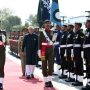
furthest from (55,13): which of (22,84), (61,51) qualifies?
(22,84)

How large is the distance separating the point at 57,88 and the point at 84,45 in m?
1.72

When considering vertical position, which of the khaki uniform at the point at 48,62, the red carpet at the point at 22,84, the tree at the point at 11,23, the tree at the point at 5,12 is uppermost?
the tree at the point at 5,12

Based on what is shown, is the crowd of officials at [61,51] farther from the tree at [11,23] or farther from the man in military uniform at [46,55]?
the tree at [11,23]

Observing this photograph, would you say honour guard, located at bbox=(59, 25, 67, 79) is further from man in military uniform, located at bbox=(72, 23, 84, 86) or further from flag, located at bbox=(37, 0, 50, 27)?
flag, located at bbox=(37, 0, 50, 27)

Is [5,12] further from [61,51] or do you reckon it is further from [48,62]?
[48,62]

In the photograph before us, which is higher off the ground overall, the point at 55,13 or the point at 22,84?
the point at 55,13

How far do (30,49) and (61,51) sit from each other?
1.58m

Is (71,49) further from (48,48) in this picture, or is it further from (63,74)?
(63,74)

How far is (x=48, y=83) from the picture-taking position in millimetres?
12016

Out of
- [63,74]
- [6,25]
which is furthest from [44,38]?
[6,25]

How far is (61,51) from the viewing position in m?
13.4

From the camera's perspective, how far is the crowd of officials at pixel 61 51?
37.6 ft

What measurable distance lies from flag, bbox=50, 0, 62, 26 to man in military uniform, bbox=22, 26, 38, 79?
16.6 ft

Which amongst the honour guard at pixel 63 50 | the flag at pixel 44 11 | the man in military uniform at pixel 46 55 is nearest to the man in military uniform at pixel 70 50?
the honour guard at pixel 63 50
